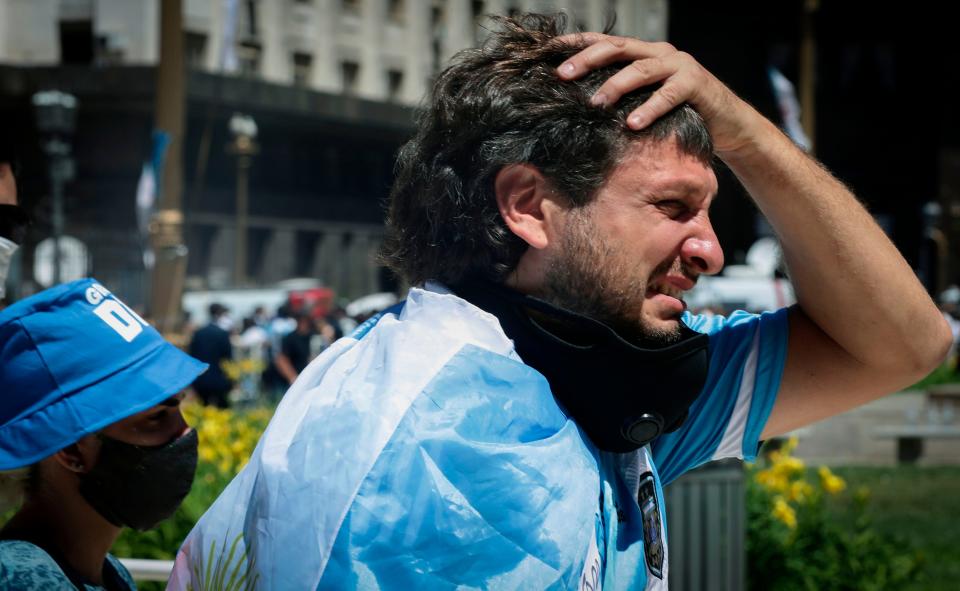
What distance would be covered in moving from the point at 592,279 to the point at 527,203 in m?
0.15

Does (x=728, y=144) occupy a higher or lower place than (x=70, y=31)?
higher

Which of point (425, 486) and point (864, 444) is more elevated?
point (425, 486)

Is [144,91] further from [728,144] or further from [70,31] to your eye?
[728,144]

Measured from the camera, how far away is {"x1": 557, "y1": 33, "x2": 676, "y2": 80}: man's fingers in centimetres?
186

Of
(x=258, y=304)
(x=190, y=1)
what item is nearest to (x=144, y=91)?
(x=190, y=1)

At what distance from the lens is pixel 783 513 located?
6.48 m

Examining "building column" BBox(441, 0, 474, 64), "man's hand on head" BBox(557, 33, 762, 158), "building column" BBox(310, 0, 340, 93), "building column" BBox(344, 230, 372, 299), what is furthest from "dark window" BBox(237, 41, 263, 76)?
"man's hand on head" BBox(557, 33, 762, 158)

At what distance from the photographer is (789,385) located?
7.79 feet

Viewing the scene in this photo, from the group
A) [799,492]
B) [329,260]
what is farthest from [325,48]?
[799,492]

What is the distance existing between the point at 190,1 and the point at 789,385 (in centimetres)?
4179

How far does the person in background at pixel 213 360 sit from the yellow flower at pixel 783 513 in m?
7.55

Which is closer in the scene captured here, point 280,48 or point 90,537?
point 90,537

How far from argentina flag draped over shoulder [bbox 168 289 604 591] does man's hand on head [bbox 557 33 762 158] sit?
0.39 meters

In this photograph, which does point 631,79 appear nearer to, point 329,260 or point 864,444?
point 864,444
